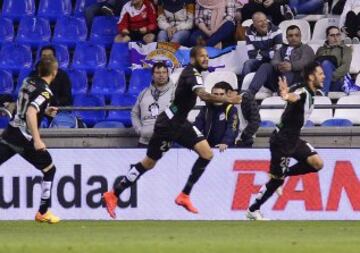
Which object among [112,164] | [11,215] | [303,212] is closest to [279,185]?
[303,212]

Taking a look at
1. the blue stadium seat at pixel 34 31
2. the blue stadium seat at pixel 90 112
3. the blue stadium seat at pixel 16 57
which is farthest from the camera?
the blue stadium seat at pixel 34 31

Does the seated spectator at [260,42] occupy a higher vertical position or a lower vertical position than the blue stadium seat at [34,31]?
higher

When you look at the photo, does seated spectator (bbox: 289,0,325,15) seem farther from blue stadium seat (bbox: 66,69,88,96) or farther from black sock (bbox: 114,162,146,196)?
black sock (bbox: 114,162,146,196)

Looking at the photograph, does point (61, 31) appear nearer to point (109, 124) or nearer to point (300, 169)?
point (109, 124)

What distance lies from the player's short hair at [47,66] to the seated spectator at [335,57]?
5.73 meters

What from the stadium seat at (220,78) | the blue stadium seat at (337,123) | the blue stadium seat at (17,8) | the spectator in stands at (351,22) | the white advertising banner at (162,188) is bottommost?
the white advertising banner at (162,188)

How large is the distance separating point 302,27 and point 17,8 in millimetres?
5298

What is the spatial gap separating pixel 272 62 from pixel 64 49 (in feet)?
12.7

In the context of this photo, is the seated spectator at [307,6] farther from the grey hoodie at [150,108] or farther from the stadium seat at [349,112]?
the grey hoodie at [150,108]

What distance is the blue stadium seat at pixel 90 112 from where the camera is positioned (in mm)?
20109

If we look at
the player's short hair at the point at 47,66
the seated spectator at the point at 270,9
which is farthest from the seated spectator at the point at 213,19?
the player's short hair at the point at 47,66

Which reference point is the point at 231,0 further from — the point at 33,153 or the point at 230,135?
the point at 33,153

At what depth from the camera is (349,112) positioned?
1936 cm

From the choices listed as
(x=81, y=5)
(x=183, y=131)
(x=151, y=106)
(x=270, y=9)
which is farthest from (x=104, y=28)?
(x=183, y=131)
